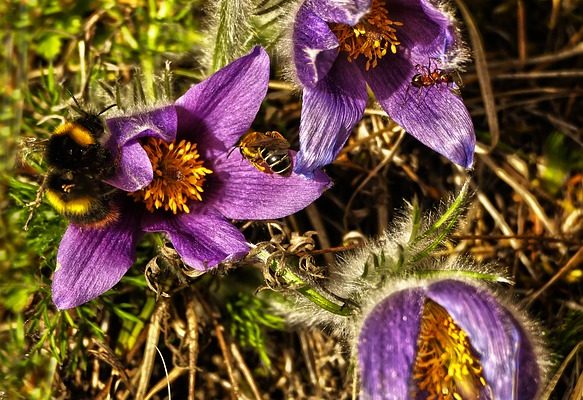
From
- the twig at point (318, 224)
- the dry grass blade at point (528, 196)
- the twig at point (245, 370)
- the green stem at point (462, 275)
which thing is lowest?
the twig at point (245, 370)

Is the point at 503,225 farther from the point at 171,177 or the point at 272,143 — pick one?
the point at 171,177

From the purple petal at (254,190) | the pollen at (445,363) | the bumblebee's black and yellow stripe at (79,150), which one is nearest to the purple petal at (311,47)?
the purple petal at (254,190)

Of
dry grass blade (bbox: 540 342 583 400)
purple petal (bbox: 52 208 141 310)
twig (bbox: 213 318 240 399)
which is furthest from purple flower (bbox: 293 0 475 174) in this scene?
twig (bbox: 213 318 240 399)

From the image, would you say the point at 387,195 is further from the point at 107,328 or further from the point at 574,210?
the point at 107,328

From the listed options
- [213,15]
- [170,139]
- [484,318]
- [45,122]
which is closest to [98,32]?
[45,122]

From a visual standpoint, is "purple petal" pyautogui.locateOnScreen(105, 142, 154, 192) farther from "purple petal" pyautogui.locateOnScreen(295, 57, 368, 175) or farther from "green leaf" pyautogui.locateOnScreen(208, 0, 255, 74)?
"green leaf" pyautogui.locateOnScreen(208, 0, 255, 74)

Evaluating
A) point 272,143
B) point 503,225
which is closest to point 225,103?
point 272,143

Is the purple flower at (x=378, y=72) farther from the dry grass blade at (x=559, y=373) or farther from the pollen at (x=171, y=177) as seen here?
the dry grass blade at (x=559, y=373)
